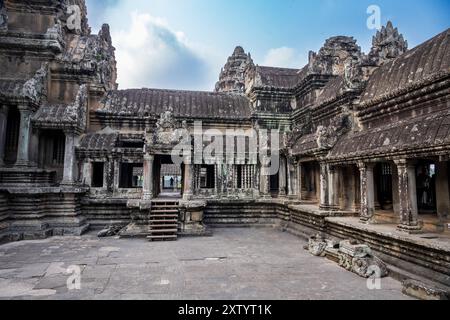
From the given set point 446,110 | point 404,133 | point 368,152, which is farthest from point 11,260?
point 446,110

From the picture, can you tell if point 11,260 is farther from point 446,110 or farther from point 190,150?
point 446,110

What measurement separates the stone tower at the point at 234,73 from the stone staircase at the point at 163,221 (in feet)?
75.9

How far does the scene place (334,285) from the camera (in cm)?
643

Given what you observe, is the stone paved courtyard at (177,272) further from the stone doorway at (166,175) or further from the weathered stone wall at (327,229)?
the stone doorway at (166,175)

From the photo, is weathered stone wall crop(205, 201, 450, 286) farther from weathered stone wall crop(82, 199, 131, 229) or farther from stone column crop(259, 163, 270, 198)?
weathered stone wall crop(82, 199, 131, 229)

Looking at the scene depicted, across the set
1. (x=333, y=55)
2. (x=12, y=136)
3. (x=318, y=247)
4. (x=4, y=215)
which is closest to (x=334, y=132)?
(x=318, y=247)

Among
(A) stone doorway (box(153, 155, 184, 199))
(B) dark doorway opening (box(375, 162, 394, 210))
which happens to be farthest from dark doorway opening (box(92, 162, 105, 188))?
(B) dark doorway opening (box(375, 162, 394, 210))

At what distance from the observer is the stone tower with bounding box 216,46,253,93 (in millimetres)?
33531

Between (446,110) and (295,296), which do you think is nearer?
(295,296)

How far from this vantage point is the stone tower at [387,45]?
37.8 feet

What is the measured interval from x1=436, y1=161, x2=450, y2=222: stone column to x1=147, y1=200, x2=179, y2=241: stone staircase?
→ 888cm

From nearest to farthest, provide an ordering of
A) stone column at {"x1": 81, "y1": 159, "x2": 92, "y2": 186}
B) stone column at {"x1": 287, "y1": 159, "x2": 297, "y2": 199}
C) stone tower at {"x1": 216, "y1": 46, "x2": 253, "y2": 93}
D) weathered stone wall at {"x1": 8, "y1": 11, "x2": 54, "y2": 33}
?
stone column at {"x1": 287, "y1": 159, "x2": 297, "y2": 199}
stone column at {"x1": 81, "y1": 159, "x2": 92, "y2": 186}
weathered stone wall at {"x1": 8, "y1": 11, "x2": 54, "y2": 33}
stone tower at {"x1": 216, "y1": 46, "x2": 253, "y2": 93}

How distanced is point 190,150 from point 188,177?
1243 millimetres

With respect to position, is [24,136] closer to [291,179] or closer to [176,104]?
[176,104]
